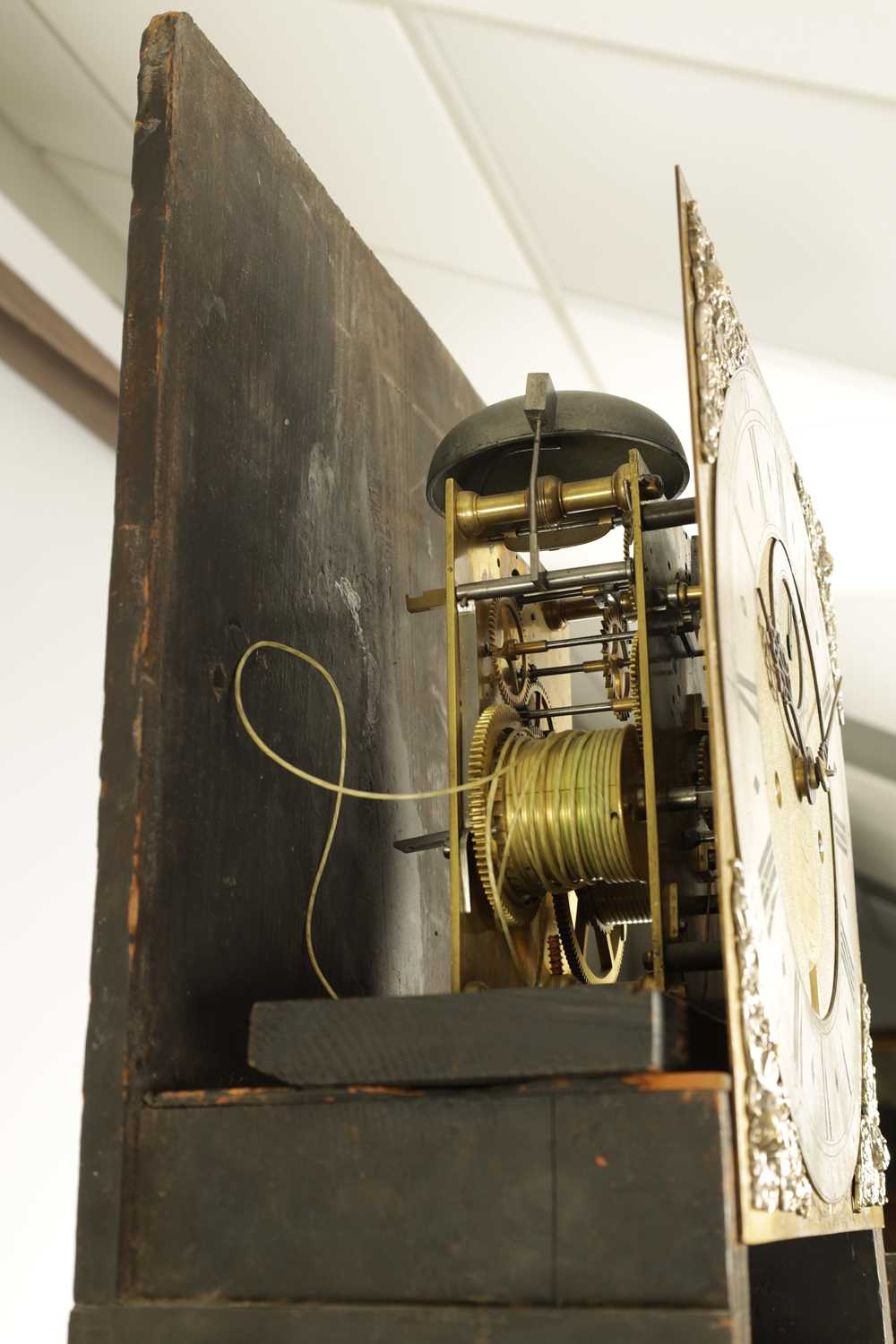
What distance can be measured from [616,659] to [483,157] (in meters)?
1.06

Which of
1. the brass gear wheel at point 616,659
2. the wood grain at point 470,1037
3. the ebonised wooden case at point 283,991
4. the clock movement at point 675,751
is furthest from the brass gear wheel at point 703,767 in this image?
the wood grain at point 470,1037

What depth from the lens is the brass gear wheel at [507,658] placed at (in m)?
1.52

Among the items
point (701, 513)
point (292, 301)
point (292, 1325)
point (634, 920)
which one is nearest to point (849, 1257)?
point (634, 920)

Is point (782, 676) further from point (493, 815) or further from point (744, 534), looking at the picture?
point (493, 815)

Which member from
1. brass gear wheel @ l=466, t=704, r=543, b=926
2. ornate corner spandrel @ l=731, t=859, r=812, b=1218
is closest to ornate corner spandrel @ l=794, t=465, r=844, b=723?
brass gear wheel @ l=466, t=704, r=543, b=926

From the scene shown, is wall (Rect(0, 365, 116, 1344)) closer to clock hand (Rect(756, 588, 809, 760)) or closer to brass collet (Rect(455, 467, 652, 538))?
brass collet (Rect(455, 467, 652, 538))

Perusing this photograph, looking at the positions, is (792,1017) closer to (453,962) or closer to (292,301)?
(453,962)

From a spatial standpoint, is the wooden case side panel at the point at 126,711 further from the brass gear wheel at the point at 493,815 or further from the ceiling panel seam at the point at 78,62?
the ceiling panel seam at the point at 78,62

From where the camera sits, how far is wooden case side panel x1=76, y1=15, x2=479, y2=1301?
116cm

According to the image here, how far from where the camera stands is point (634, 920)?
1587 millimetres

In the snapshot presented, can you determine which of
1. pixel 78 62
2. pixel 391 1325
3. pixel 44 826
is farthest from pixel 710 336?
pixel 44 826

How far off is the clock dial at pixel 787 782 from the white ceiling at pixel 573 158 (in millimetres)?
447

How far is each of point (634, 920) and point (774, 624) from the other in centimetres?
37

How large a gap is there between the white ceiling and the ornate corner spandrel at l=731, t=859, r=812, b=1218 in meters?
1.15
